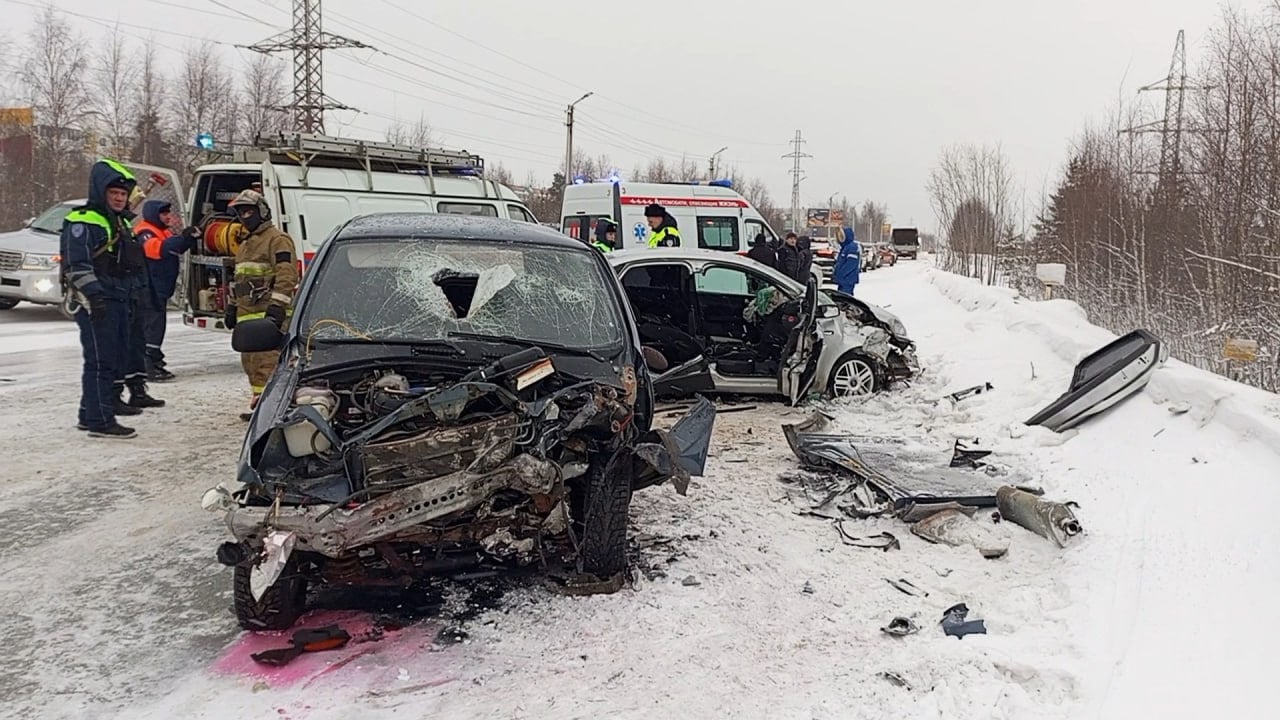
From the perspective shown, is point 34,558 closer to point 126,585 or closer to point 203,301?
point 126,585

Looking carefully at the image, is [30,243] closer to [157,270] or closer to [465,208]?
[157,270]

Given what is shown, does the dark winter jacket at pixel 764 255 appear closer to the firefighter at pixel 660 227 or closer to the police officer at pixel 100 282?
the firefighter at pixel 660 227

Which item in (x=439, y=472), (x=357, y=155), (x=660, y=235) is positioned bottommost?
(x=439, y=472)

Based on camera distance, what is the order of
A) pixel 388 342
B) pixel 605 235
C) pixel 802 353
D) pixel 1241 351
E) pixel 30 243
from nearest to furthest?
pixel 388 342, pixel 1241 351, pixel 802 353, pixel 605 235, pixel 30 243

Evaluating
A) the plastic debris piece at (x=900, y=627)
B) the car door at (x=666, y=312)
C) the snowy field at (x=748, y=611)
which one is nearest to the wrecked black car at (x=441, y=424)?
the snowy field at (x=748, y=611)

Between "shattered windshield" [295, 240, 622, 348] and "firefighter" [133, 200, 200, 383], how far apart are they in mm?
5234

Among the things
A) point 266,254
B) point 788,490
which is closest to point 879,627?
point 788,490

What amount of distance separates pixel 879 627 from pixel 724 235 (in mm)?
12715

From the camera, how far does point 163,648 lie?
3.47 m

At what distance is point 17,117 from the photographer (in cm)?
3152

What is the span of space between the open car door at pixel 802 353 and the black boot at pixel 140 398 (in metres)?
6.12

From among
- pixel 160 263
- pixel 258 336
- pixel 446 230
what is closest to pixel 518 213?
pixel 160 263

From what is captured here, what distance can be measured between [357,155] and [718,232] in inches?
304

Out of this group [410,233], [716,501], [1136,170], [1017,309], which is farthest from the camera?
[1136,170]
